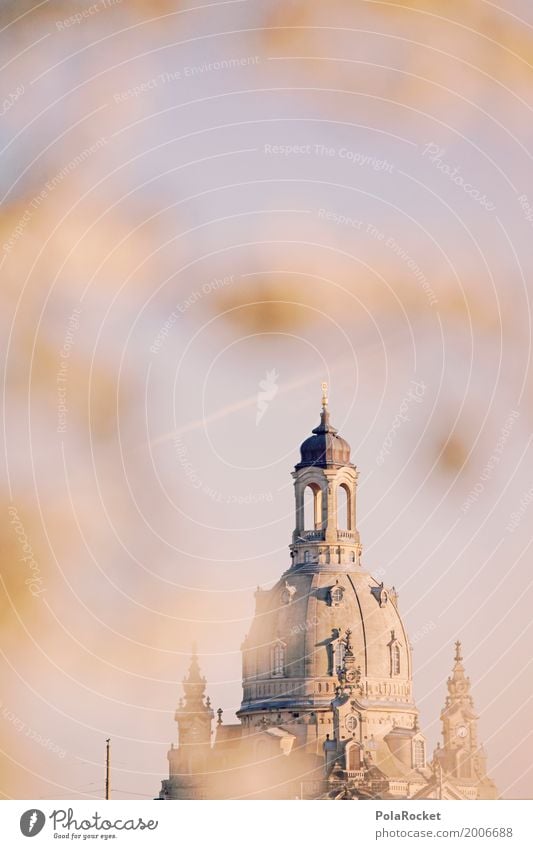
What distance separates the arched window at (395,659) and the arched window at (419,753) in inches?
230

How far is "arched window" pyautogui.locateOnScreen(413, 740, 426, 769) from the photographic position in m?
163

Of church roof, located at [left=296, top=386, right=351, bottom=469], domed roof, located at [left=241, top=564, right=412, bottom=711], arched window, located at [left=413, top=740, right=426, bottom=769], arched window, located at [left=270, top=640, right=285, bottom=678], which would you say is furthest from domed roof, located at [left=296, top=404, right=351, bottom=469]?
arched window, located at [left=413, top=740, right=426, bottom=769]

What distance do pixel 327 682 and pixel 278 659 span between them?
13.3 ft

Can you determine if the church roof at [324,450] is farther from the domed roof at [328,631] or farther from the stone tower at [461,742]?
the stone tower at [461,742]

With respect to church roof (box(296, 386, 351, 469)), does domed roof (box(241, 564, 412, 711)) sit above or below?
below

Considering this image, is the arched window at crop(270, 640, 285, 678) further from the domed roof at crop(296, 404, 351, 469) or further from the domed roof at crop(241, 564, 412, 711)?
the domed roof at crop(296, 404, 351, 469)

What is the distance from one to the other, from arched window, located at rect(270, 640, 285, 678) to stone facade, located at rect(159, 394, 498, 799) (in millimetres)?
74

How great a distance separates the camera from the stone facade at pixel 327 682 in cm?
16100

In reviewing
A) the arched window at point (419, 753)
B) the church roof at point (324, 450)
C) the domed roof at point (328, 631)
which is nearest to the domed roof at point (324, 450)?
the church roof at point (324, 450)

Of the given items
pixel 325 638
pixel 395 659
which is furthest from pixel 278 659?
pixel 395 659

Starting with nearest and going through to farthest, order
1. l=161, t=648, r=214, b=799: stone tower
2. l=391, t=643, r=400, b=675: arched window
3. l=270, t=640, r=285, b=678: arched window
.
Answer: l=161, t=648, r=214, b=799: stone tower < l=270, t=640, r=285, b=678: arched window < l=391, t=643, r=400, b=675: arched window

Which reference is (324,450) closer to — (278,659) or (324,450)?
(324,450)
